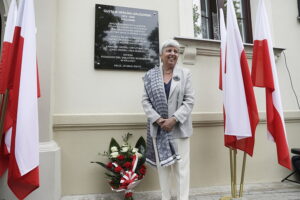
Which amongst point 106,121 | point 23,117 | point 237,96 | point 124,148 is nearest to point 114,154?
point 124,148

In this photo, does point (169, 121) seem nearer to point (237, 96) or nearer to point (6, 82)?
point (237, 96)

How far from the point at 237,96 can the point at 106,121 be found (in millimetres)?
1552

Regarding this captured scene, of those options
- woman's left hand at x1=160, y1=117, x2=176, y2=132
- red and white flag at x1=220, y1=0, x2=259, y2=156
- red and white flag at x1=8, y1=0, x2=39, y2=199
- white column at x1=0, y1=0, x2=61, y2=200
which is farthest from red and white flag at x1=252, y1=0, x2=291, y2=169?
white column at x1=0, y1=0, x2=61, y2=200

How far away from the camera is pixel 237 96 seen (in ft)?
7.81

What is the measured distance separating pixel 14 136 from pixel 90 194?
139 centimetres

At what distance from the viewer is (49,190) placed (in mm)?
2375

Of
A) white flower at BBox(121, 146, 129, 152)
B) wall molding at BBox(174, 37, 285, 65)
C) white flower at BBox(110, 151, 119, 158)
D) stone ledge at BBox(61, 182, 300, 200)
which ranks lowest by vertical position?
stone ledge at BBox(61, 182, 300, 200)

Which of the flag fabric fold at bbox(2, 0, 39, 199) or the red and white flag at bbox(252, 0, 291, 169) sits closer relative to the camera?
the flag fabric fold at bbox(2, 0, 39, 199)

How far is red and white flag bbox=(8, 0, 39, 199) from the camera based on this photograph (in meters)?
1.67

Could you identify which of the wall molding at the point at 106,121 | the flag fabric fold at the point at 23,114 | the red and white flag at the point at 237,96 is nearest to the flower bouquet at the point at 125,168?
the wall molding at the point at 106,121

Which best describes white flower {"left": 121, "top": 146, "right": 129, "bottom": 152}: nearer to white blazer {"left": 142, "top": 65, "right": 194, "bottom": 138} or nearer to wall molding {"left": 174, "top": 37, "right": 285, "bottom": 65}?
white blazer {"left": 142, "top": 65, "right": 194, "bottom": 138}

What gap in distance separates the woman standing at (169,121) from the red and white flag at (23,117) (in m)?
1.07

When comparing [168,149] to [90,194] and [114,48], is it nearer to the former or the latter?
[90,194]

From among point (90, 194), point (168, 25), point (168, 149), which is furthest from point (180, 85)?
point (90, 194)
